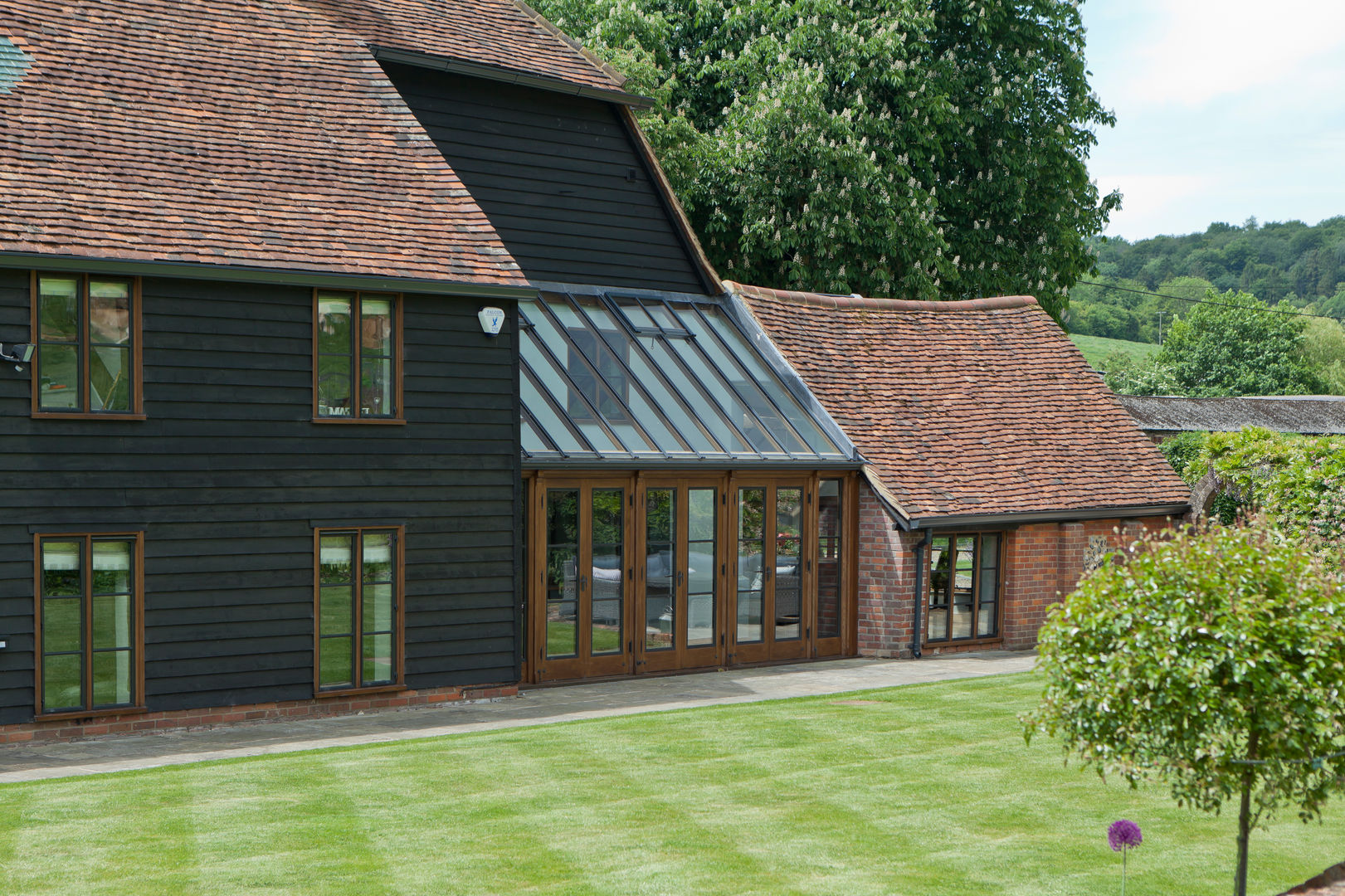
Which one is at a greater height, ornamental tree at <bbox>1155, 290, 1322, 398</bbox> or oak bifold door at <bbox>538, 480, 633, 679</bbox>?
ornamental tree at <bbox>1155, 290, 1322, 398</bbox>

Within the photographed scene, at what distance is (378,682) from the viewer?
13.5m

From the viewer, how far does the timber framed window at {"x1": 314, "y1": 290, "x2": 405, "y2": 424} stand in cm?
1305

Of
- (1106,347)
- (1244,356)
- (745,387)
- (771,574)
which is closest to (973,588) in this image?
(771,574)

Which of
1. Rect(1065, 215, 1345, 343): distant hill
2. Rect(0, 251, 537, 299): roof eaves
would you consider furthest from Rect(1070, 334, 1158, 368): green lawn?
Rect(0, 251, 537, 299): roof eaves

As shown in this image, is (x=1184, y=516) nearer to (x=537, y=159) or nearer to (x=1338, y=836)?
(x=537, y=159)

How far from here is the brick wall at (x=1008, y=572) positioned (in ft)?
56.3

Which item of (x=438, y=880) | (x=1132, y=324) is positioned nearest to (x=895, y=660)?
(x=438, y=880)

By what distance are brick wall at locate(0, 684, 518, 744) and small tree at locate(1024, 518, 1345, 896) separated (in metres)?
8.31

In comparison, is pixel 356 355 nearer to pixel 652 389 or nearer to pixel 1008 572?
pixel 652 389

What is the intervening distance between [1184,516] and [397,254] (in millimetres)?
12989

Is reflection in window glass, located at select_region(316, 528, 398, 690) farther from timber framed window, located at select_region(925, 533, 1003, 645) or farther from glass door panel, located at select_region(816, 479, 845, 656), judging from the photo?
timber framed window, located at select_region(925, 533, 1003, 645)

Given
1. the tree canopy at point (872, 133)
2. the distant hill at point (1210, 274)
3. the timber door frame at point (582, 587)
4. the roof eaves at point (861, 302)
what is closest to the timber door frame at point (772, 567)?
the timber door frame at point (582, 587)

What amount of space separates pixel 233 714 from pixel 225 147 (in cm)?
570

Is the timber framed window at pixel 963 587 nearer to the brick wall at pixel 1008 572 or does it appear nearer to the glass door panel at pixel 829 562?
the brick wall at pixel 1008 572
